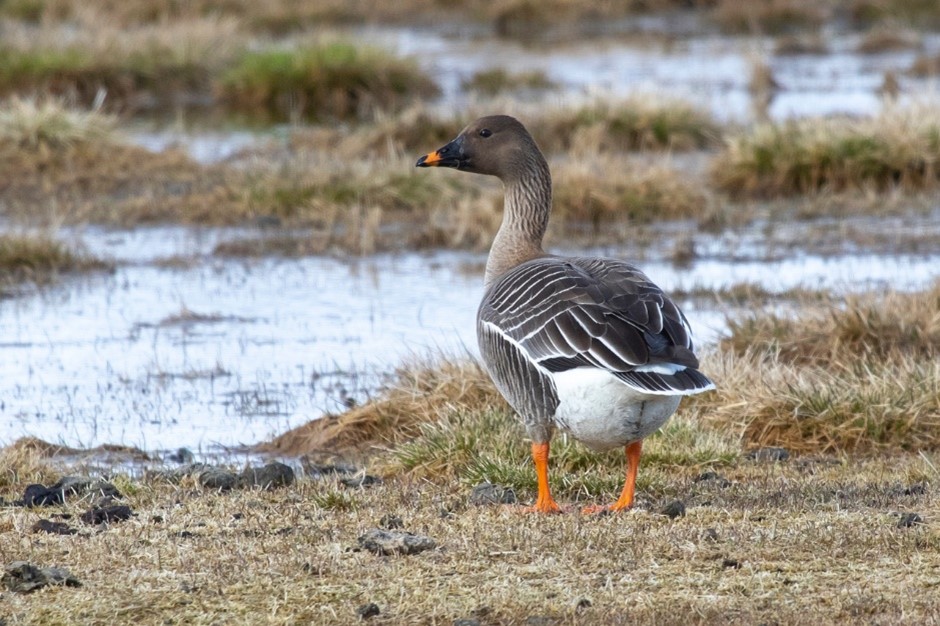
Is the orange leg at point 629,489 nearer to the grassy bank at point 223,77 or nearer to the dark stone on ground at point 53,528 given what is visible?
the dark stone on ground at point 53,528

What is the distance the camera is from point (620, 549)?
18.4 feet

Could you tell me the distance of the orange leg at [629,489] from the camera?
6.36 meters

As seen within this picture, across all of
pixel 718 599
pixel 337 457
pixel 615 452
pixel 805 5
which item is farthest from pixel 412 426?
pixel 805 5

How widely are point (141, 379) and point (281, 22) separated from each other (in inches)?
1161

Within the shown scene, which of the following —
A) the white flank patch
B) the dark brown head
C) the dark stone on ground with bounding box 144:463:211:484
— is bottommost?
the dark stone on ground with bounding box 144:463:211:484

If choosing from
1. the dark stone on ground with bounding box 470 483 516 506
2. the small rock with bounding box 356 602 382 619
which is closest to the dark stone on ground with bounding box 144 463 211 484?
the dark stone on ground with bounding box 470 483 516 506

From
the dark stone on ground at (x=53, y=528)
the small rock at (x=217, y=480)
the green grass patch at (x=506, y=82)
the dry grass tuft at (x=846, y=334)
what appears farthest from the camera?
the green grass patch at (x=506, y=82)

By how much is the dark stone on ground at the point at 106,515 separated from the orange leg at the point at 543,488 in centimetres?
177

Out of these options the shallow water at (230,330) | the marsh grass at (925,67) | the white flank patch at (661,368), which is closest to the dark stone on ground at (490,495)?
the white flank patch at (661,368)

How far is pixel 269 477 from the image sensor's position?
7406 mm

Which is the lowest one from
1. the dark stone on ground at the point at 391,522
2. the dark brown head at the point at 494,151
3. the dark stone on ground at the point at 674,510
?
the dark stone on ground at the point at 391,522

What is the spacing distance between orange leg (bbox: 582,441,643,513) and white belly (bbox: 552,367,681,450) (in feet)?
1.04

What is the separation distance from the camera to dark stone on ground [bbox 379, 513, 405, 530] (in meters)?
6.13

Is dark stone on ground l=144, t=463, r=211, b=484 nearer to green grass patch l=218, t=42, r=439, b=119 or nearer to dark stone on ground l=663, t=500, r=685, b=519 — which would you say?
dark stone on ground l=663, t=500, r=685, b=519
